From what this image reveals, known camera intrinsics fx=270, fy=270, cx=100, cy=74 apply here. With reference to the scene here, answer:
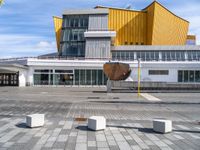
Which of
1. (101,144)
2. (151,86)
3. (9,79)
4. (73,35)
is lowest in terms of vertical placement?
(101,144)

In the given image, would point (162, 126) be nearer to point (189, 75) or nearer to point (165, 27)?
point (189, 75)

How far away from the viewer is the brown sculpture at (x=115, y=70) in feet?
103

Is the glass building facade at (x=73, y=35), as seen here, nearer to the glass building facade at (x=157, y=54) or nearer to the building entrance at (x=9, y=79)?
the glass building facade at (x=157, y=54)

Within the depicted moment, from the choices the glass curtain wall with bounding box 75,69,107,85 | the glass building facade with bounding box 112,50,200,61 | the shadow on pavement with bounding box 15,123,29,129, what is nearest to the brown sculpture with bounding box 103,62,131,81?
the glass curtain wall with bounding box 75,69,107,85

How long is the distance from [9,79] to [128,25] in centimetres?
3647

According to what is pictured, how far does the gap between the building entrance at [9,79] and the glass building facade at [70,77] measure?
318 cm

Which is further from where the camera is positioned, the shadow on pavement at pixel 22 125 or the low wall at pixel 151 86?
the low wall at pixel 151 86

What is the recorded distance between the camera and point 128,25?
70812mm

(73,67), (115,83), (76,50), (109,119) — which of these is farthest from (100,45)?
(109,119)

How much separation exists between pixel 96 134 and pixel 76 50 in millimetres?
51368

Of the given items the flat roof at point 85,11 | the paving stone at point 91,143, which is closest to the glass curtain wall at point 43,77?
the flat roof at point 85,11

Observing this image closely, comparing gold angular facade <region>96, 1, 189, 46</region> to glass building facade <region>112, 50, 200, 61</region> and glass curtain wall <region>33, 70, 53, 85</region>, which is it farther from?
glass curtain wall <region>33, 70, 53, 85</region>

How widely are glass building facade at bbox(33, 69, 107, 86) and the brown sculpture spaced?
14949 millimetres

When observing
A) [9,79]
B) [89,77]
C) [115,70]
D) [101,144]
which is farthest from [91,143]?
[9,79]
